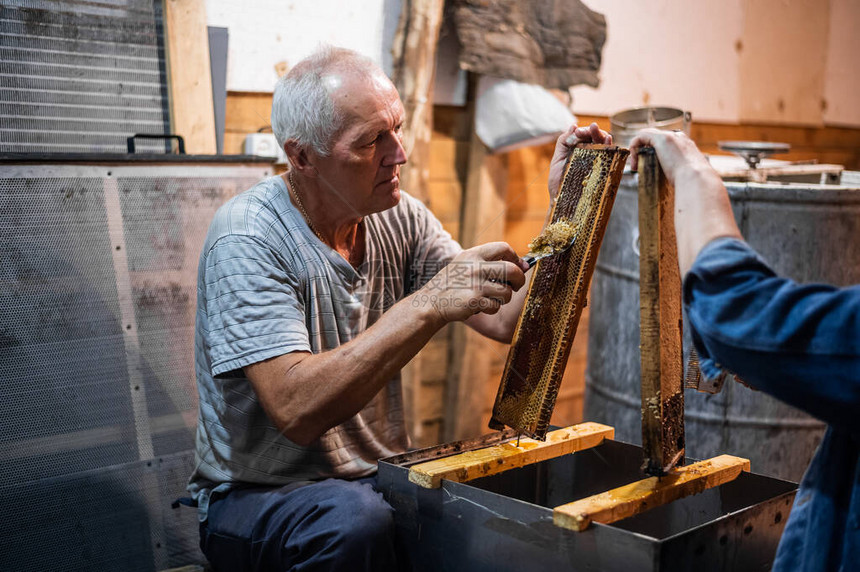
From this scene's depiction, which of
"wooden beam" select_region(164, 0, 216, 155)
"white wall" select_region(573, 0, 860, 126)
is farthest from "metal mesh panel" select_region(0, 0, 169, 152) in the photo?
"white wall" select_region(573, 0, 860, 126)

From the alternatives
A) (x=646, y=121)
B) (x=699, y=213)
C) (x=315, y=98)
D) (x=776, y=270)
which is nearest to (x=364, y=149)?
(x=315, y=98)

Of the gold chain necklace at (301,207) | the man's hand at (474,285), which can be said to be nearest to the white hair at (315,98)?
the gold chain necklace at (301,207)

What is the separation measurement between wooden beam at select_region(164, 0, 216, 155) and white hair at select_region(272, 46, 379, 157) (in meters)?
0.63

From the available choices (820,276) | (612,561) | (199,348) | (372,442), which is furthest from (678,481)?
(820,276)

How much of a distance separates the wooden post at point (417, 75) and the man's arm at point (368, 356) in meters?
1.16

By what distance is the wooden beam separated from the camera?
2211 mm

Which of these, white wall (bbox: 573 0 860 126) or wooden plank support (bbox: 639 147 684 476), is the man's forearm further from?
white wall (bbox: 573 0 860 126)

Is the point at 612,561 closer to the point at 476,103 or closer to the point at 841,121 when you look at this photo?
the point at 476,103

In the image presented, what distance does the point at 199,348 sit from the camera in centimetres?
176

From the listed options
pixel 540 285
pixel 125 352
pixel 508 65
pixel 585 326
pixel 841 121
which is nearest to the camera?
pixel 540 285

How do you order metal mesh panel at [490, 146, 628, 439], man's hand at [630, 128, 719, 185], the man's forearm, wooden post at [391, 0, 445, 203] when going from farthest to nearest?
wooden post at [391, 0, 445, 203] → metal mesh panel at [490, 146, 628, 439] → man's hand at [630, 128, 719, 185] → the man's forearm

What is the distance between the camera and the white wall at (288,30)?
2410mm

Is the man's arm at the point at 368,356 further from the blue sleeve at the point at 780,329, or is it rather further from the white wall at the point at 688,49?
the white wall at the point at 688,49

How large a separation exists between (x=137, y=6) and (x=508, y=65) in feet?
4.21
